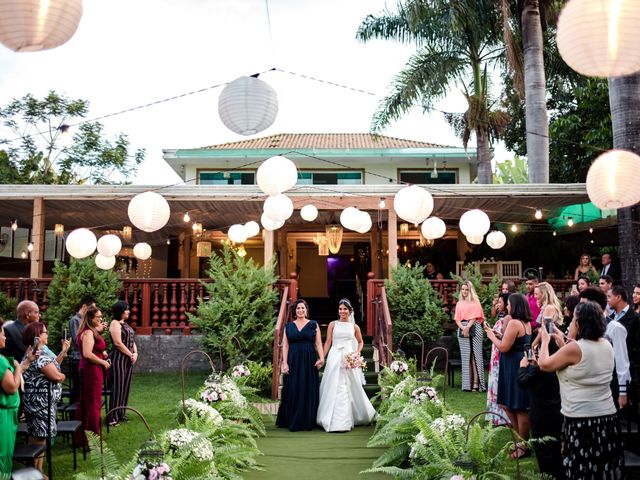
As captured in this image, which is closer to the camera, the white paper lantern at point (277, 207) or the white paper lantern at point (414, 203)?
the white paper lantern at point (414, 203)

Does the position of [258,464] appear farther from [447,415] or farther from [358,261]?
[358,261]

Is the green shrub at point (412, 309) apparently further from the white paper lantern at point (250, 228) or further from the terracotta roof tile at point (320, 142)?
the terracotta roof tile at point (320, 142)

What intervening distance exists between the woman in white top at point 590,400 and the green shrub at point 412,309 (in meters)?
7.30

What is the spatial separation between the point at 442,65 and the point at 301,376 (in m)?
13.1

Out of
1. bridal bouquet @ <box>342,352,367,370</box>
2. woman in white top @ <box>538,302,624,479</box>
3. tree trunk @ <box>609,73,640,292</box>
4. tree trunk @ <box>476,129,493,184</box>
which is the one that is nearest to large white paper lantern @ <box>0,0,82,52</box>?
woman in white top @ <box>538,302,624,479</box>

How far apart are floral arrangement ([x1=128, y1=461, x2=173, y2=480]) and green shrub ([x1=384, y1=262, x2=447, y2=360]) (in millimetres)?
8315

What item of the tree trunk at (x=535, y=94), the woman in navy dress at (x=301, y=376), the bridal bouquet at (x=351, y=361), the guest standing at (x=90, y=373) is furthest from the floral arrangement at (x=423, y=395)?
the tree trunk at (x=535, y=94)

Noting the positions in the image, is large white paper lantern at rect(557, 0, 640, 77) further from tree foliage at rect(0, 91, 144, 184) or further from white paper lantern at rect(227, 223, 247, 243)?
tree foliage at rect(0, 91, 144, 184)

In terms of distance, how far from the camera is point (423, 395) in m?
6.52

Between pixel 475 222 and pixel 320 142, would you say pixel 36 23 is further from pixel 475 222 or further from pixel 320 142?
pixel 320 142

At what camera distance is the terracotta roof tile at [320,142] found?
23.8m

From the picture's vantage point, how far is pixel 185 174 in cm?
2250

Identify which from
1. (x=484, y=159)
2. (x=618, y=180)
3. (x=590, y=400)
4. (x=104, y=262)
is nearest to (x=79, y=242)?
(x=104, y=262)

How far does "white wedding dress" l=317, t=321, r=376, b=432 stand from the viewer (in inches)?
321
